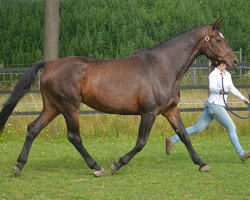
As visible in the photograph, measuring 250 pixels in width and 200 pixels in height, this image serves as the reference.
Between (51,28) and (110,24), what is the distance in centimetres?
1453

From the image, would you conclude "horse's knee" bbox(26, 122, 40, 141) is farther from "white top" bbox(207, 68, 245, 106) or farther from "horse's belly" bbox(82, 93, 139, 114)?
"white top" bbox(207, 68, 245, 106)

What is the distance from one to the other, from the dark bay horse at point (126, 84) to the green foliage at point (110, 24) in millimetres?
17946

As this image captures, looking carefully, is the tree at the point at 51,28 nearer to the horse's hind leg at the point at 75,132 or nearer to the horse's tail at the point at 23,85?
the horse's tail at the point at 23,85

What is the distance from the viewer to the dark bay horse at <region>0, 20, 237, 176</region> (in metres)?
9.41

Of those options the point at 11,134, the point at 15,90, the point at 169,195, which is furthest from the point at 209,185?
the point at 11,134

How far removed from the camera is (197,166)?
10.1 meters

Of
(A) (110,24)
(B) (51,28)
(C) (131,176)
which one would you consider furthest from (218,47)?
(A) (110,24)

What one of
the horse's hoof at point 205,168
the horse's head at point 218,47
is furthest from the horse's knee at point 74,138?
the horse's head at point 218,47

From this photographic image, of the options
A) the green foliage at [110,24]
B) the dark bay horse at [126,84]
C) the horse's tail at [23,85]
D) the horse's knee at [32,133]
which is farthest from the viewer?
the green foliage at [110,24]

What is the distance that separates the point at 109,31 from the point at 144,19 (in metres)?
1.80

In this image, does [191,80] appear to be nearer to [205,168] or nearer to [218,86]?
[218,86]

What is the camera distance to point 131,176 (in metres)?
9.24

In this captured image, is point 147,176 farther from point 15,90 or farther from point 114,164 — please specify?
point 15,90

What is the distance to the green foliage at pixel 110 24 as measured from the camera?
28469 millimetres
